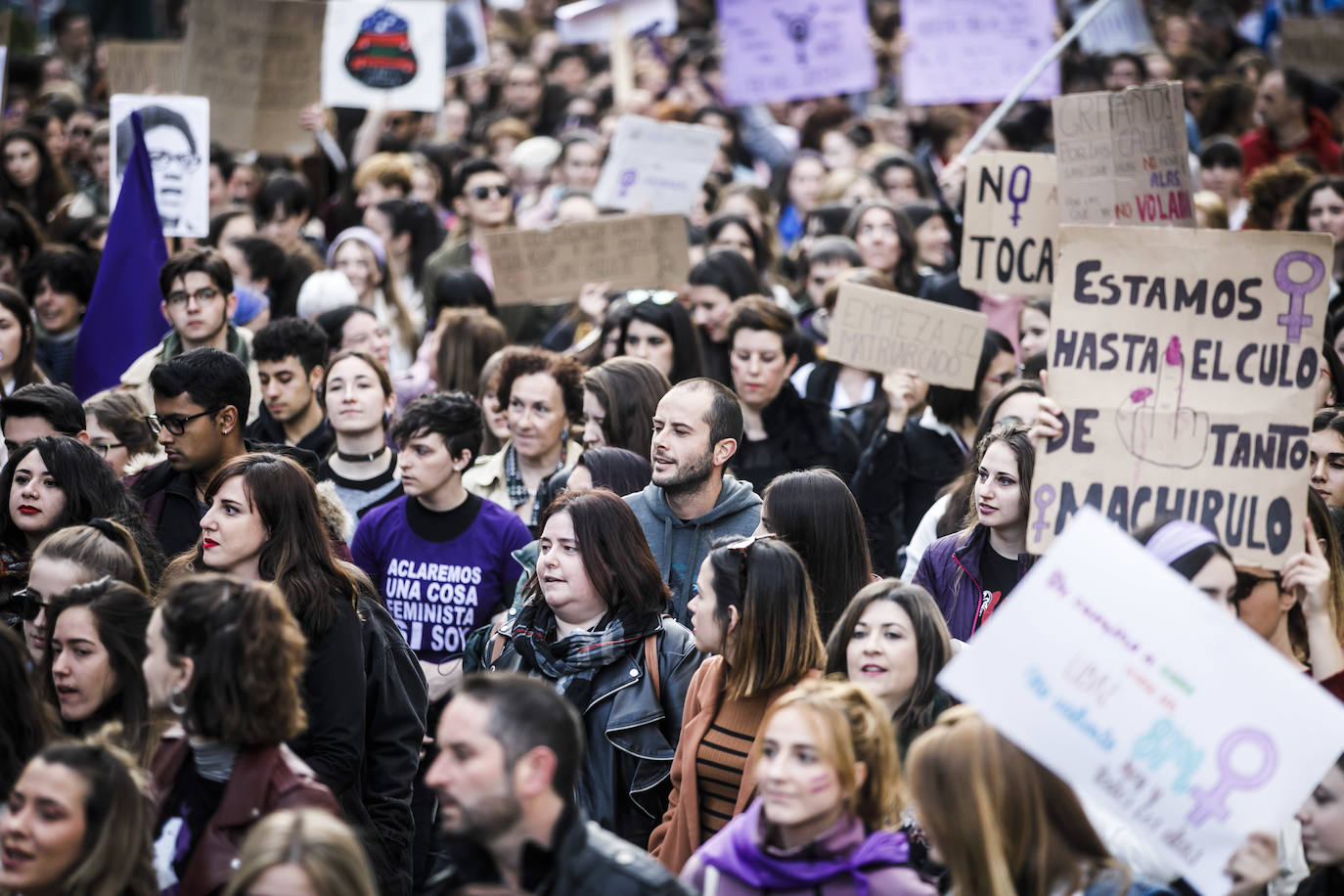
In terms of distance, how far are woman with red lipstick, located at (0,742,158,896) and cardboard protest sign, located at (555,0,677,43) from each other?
11.4 m

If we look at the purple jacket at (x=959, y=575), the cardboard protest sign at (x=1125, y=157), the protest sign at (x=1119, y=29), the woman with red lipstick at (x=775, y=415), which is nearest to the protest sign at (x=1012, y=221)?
the woman with red lipstick at (x=775, y=415)

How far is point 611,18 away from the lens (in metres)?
14.4

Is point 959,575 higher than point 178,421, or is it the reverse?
point 178,421

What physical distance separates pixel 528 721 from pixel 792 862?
696mm

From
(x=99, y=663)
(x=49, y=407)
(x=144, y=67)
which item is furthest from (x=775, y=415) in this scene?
(x=144, y=67)

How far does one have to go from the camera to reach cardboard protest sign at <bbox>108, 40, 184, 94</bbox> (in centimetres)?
1151

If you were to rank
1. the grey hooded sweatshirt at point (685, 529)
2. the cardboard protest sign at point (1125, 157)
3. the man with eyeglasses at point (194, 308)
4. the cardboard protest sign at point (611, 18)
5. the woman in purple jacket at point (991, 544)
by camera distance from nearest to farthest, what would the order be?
the woman in purple jacket at point (991, 544), the grey hooded sweatshirt at point (685, 529), the cardboard protest sign at point (1125, 157), the man with eyeglasses at point (194, 308), the cardboard protest sign at point (611, 18)

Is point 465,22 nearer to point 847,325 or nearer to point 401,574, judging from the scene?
point 847,325

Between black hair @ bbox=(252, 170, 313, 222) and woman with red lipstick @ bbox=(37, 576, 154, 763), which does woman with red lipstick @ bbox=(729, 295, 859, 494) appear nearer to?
woman with red lipstick @ bbox=(37, 576, 154, 763)

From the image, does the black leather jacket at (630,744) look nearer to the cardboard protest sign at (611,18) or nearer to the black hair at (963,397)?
the black hair at (963,397)

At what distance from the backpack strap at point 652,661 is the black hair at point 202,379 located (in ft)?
6.99

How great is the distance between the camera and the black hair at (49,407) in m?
6.33

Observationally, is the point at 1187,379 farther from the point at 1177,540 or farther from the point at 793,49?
the point at 793,49

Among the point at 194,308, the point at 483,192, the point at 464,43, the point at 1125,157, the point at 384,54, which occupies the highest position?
the point at 464,43
